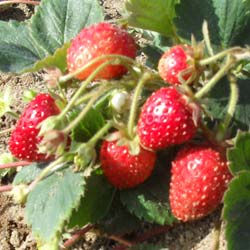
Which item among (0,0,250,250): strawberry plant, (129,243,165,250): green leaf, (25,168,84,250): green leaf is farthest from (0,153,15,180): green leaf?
(129,243,165,250): green leaf

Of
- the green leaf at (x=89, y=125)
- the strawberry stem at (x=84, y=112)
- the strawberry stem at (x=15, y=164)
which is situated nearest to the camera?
the strawberry stem at (x=84, y=112)

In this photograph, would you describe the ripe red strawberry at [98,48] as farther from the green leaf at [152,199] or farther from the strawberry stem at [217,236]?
the strawberry stem at [217,236]

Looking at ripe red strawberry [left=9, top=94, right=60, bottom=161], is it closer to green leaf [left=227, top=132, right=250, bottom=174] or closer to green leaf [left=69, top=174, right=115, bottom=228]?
green leaf [left=69, top=174, right=115, bottom=228]

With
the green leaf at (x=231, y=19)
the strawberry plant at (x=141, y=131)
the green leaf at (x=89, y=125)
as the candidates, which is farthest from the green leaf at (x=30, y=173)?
the green leaf at (x=231, y=19)

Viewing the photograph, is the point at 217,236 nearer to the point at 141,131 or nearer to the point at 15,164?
the point at 141,131

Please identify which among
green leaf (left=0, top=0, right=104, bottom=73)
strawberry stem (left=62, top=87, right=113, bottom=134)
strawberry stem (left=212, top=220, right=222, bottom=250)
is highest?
strawberry stem (left=62, top=87, right=113, bottom=134)

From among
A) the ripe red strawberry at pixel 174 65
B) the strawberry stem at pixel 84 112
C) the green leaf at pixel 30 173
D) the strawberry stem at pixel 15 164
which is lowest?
the strawberry stem at pixel 15 164
